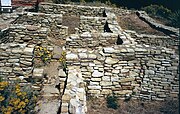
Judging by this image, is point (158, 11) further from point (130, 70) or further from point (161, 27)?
point (130, 70)

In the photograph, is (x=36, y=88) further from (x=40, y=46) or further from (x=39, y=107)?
(x=40, y=46)

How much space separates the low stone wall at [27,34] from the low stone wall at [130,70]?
213 cm

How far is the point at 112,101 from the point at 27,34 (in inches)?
153

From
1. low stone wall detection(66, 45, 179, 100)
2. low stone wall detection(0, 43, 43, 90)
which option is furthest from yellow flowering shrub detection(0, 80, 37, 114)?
low stone wall detection(66, 45, 179, 100)

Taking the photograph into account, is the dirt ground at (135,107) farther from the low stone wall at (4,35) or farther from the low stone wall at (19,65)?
the low stone wall at (4,35)

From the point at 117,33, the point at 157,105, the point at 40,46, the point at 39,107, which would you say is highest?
the point at 117,33

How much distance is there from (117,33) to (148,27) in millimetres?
4096

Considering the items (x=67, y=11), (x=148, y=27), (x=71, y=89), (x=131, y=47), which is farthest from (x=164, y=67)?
(x=67, y=11)

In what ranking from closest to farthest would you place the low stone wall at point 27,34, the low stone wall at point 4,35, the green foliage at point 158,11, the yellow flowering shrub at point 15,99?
the yellow flowering shrub at point 15,99 → the low stone wall at point 27,34 → the low stone wall at point 4,35 → the green foliage at point 158,11

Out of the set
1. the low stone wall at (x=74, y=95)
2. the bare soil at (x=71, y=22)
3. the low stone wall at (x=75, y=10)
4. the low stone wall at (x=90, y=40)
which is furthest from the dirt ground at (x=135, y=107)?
the low stone wall at (x=75, y=10)

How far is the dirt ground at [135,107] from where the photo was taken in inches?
239

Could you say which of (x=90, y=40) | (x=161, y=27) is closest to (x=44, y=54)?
(x=90, y=40)

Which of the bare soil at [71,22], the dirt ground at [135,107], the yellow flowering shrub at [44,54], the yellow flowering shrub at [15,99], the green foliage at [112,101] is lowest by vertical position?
the dirt ground at [135,107]

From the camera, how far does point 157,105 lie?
6578 mm
